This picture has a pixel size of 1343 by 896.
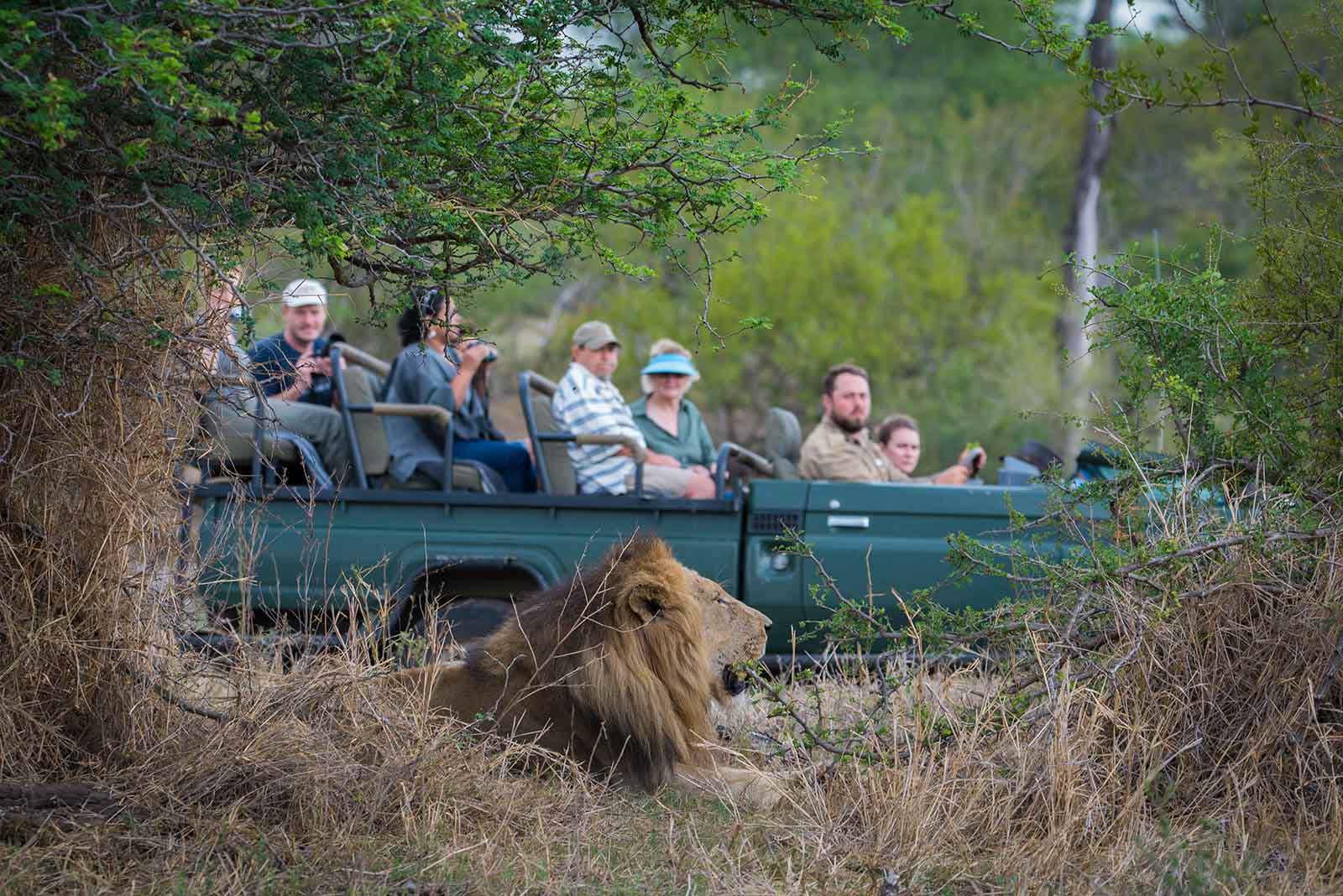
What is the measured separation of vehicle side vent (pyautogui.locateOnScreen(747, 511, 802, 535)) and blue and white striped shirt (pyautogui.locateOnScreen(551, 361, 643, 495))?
2.58 ft

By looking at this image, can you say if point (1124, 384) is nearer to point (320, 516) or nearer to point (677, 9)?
point (677, 9)

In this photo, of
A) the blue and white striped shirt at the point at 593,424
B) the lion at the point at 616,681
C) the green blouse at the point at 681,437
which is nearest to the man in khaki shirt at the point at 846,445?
the green blouse at the point at 681,437

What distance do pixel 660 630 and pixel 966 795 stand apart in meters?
1.26

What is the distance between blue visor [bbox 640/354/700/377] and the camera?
867 centimetres

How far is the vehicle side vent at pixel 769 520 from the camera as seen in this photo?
748cm

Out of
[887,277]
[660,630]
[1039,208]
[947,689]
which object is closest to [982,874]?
[947,689]

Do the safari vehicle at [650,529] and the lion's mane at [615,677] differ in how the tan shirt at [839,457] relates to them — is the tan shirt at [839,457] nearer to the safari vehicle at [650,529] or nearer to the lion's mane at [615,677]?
the safari vehicle at [650,529]

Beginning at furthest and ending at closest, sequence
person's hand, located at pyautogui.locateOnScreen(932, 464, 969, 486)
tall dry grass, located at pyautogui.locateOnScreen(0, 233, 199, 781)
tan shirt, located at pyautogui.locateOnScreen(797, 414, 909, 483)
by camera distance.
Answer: person's hand, located at pyautogui.locateOnScreen(932, 464, 969, 486) → tan shirt, located at pyautogui.locateOnScreen(797, 414, 909, 483) → tall dry grass, located at pyautogui.locateOnScreen(0, 233, 199, 781)

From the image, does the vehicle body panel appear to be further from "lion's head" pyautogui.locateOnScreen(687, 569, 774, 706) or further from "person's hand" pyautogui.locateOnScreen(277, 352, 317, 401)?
"lion's head" pyautogui.locateOnScreen(687, 569, 774, 706)

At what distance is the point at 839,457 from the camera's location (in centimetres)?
847

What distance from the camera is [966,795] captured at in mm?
4312

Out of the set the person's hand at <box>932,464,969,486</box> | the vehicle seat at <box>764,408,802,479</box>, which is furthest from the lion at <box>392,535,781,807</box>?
the person's hand at <box>932,464,969,486</box>

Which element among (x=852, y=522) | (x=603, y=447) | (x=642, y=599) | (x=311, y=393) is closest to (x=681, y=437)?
(x=603, y=447)

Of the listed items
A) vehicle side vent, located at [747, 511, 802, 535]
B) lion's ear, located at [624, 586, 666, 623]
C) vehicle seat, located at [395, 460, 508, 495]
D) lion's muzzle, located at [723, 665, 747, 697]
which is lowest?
lion's muzzle, located at [723, 665, 747, 697]
